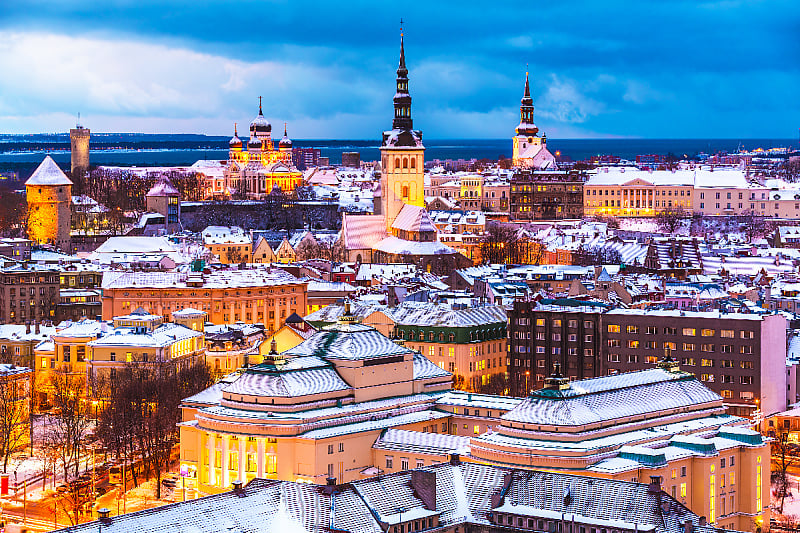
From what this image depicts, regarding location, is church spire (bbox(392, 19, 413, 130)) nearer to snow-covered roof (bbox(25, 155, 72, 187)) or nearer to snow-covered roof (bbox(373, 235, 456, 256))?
snow-covered roof (bbox(373, 235, 456, 256))

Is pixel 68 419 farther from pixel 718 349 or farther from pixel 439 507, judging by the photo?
pixel 718 349

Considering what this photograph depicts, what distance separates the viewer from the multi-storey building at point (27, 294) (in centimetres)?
12594

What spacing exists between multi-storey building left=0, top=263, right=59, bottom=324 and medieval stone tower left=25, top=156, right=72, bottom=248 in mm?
38115

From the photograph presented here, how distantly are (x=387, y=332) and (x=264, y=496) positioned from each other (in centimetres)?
4403

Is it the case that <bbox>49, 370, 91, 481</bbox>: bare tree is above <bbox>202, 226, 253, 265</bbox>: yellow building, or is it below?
below

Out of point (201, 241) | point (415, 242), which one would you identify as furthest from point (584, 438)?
point (201, 241)

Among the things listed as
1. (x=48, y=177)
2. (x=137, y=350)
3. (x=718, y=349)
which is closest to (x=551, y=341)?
(x=718, y=349)

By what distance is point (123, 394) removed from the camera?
9081cm

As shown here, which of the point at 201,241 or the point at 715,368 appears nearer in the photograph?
the point at 715,368

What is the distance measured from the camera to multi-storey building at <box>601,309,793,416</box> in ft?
299

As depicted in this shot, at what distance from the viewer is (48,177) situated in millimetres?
171000

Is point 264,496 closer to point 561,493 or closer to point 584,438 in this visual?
point 561,493

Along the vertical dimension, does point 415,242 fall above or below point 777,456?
above

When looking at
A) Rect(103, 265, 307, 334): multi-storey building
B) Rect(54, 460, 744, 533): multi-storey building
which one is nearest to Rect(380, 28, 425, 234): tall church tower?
Rect(103, 265, 307, 334): multi-storey building
